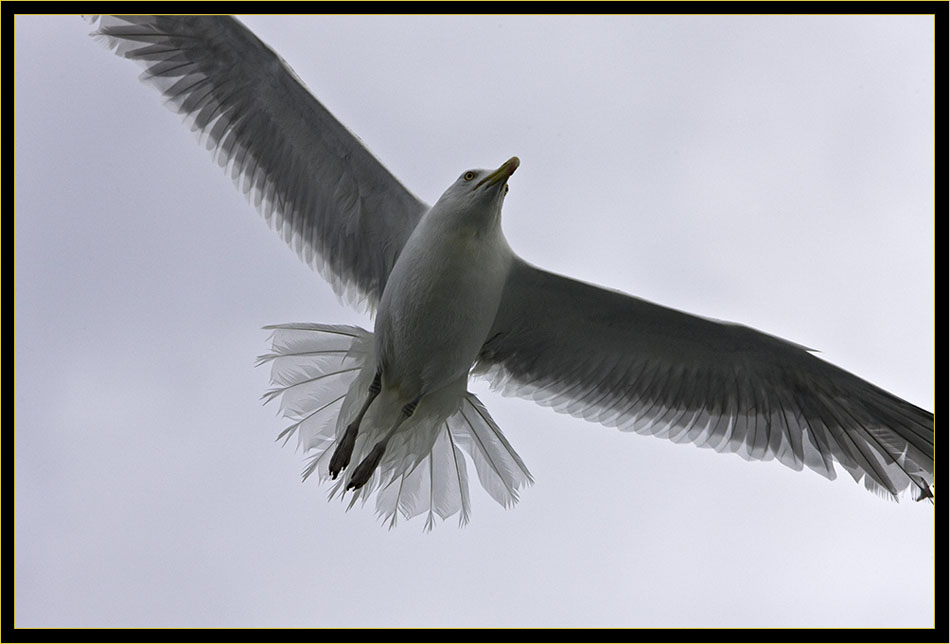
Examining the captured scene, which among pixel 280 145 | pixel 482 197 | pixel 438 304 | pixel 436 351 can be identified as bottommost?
pixel 436 351

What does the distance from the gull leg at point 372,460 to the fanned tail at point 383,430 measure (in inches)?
1.9

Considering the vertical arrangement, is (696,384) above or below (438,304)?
above

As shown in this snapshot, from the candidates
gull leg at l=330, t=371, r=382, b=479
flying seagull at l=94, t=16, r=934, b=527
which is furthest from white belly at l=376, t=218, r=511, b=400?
gull leg at l=330, t=371, r=382, b=479

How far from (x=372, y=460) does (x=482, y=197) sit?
151 centimetres

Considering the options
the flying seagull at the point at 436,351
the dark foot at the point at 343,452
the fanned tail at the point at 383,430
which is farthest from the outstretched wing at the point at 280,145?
the dark foot at the point at 343,452

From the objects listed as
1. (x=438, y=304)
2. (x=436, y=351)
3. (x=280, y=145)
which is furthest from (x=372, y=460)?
(x=280, y=145)

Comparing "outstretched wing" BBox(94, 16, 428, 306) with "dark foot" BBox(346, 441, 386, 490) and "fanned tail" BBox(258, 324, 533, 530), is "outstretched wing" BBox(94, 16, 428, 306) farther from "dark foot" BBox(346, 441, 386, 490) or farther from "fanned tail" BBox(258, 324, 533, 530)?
"dark foot" BBox(346, 441, 386, 490)

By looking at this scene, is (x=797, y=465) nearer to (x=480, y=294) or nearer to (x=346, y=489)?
(x=480, y=294)

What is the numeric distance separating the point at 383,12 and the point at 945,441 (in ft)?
12.0

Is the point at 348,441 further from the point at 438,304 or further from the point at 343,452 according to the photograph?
the point at 438,304

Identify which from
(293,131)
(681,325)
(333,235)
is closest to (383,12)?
(293,131)

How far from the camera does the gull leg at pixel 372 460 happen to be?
20.0ft

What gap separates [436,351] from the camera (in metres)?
5.91

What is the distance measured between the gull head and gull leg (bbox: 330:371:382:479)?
102 cm
